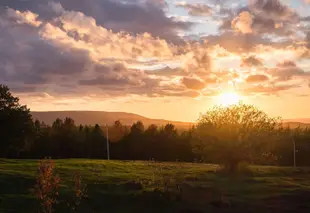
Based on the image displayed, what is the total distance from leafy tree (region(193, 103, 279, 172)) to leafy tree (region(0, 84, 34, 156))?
30.5 m

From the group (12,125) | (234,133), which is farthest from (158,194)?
(12,125)

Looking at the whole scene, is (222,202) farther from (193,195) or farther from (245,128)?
(245,128)

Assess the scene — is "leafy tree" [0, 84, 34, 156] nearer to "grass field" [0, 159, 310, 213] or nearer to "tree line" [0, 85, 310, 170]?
"tree line" [0, 85, 310, 170]

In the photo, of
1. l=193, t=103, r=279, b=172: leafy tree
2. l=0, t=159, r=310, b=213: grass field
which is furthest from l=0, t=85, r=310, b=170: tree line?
l=0, t=159, r=310, b=213: grass field

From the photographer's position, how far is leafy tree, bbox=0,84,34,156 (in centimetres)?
7919

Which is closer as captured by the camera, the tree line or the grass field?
the grass field

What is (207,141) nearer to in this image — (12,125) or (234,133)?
(234,133)

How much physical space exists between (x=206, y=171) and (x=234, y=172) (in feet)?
13.6

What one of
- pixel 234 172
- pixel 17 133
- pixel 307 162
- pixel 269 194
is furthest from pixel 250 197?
pixel 307 162

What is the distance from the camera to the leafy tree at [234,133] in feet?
217

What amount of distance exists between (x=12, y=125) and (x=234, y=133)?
37787 millimetres

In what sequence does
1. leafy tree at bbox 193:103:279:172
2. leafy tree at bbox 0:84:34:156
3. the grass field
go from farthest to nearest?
leafy tree at bbox 0:84:34:156 < leafy tree at bbox 193:103:279:172 < the grass field

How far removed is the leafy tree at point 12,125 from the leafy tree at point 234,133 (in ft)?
100

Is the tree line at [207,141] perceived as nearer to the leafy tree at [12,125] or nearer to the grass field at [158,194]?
the leafy tree at [12,125]
